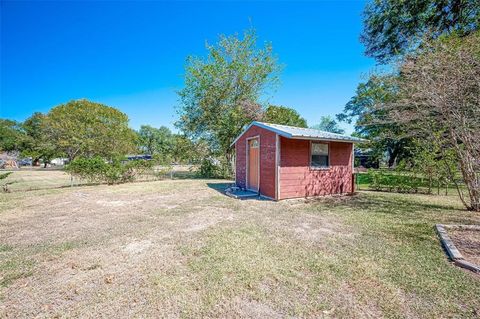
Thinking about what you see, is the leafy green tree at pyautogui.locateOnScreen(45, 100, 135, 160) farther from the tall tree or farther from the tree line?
the tall tree

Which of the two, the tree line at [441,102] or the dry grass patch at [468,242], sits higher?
the tree line at [441,102]

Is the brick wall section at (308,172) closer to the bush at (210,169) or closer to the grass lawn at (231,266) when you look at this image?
the grass lawn at (231,266)

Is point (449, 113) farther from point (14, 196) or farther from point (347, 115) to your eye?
point (347, 115)

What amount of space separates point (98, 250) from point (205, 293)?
2.41 meters

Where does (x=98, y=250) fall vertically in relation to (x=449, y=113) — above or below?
below

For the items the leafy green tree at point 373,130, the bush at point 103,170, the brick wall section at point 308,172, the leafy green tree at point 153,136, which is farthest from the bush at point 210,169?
the leafy green tree at point 153,136

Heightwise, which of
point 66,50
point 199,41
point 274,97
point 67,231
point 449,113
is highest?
point 199,41

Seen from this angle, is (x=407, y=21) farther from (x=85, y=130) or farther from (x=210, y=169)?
(x=85, y=130)

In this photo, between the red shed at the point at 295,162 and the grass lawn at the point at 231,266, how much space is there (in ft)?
7.20

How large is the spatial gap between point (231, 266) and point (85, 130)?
3024cm

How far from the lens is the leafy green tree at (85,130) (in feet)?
85.4

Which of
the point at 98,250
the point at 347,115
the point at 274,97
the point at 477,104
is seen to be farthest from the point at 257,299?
the point at 347,115

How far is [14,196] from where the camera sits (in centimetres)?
913

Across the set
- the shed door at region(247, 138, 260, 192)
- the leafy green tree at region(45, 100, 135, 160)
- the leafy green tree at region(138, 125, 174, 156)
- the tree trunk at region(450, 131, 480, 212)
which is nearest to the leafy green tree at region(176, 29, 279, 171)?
the shed door at region(247, 138, 260, 192)
